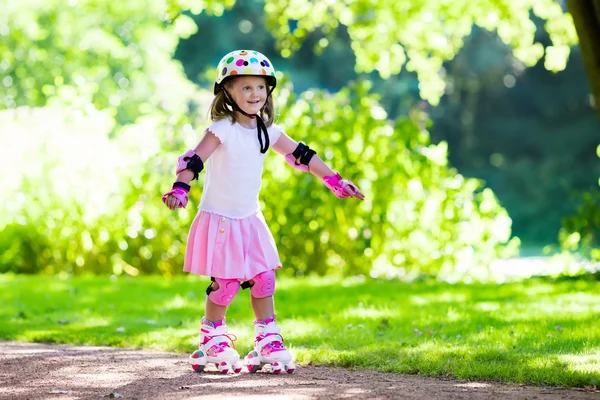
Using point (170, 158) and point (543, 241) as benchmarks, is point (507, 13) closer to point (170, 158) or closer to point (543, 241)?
point (170, 158)

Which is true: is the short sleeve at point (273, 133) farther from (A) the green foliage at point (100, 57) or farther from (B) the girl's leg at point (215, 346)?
(A) the green foliage at point (100, 57)

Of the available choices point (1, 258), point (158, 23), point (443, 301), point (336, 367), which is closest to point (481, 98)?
point (158, 23)

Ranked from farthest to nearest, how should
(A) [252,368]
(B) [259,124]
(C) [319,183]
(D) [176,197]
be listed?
(C) [319,183] → (B) [259,124] → (A) [252,368] → (D) [176,197]

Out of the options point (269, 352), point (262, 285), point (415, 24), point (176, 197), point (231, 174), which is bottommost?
point (269, 352)

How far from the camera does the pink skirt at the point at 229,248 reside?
459cm

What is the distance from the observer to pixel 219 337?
4.65 m

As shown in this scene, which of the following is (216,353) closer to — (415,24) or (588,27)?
(588,27)

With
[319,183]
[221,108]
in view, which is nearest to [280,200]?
[319,183]

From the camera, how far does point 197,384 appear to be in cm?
421

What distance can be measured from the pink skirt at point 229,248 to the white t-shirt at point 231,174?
0.05 metres

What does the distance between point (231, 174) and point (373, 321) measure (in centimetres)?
199

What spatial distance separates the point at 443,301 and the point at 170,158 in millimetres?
4073

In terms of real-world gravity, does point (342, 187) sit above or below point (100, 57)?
below

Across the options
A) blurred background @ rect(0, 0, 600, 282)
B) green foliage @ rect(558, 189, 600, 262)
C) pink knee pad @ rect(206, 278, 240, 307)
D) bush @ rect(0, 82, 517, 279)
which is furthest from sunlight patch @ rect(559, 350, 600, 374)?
bush @ rect(0, 82, 517, 279)
